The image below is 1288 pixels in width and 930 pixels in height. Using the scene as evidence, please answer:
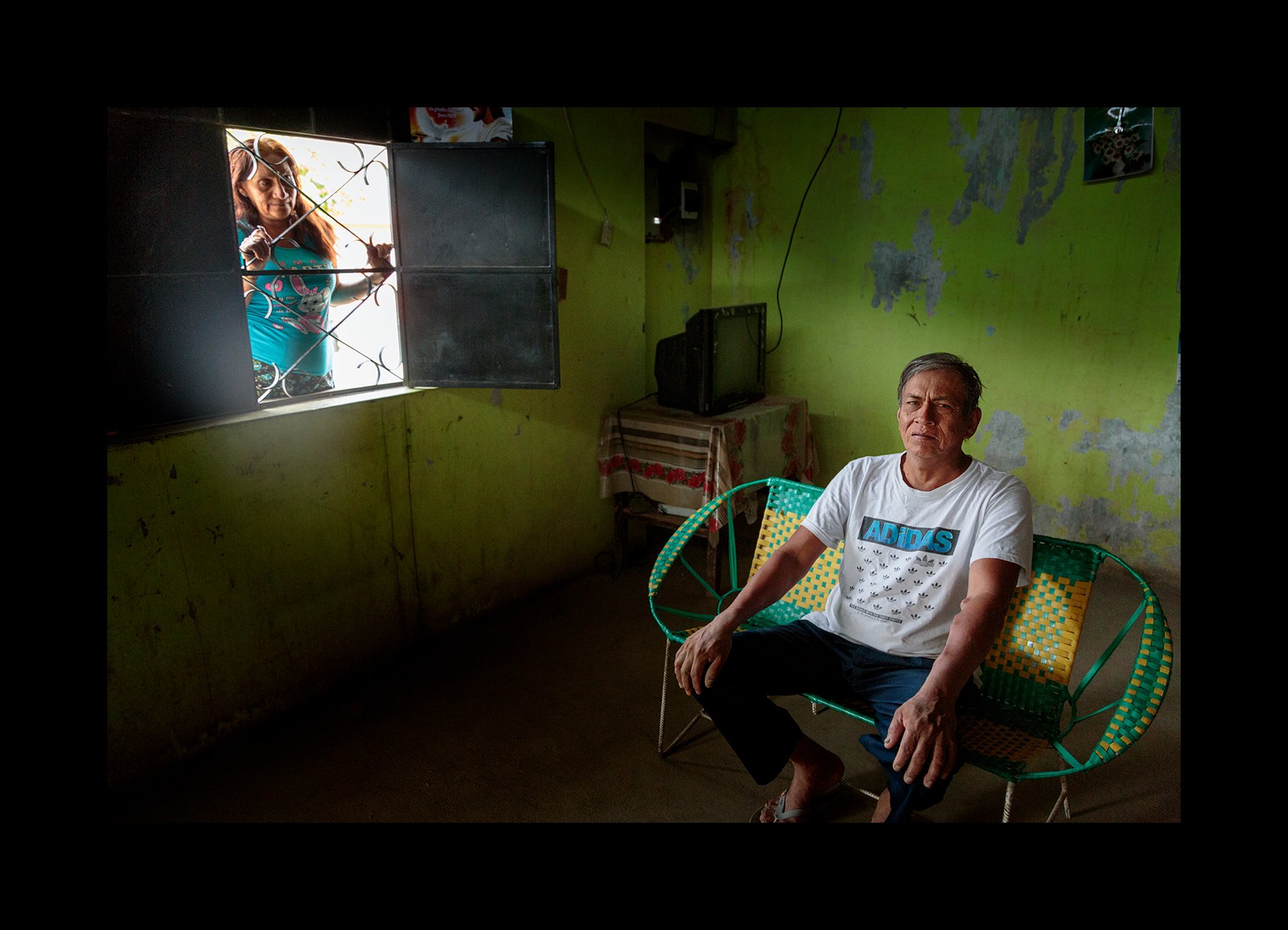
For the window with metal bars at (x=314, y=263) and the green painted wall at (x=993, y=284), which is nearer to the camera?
the window with metal bars at (x=314, y=263)

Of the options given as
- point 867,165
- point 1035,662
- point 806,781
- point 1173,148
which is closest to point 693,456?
point 806,781

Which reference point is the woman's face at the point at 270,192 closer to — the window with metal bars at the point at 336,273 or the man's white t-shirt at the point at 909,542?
the window with metal bars at the point at 336,273

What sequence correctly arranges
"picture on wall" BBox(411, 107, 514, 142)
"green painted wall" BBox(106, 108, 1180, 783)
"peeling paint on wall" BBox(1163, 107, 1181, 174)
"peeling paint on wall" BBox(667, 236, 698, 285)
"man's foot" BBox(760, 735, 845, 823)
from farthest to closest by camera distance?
"peeling paint on wall" BBox(667, 236, 698, 285)
"peeling paint on wall" BBox(1163, 107, 1181, 174)
"picture on wall" BBox(411, 107, 514, 142)
"green painted wall" BBox(106, 108, 1180, 783)
"man's foot" BBox(760, 735, 845, 823)

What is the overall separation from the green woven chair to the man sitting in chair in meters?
0.10

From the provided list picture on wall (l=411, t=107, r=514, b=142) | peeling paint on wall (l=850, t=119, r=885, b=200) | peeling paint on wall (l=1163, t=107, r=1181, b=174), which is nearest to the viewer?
picture on wall (l=411, t=107, r=514, b=142)

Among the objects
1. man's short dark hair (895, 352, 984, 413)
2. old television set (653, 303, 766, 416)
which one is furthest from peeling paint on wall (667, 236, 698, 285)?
man's short dark hair (895, 352, 984, 413)

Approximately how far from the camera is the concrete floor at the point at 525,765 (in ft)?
6.47

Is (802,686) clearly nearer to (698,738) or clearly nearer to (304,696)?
(698,738)

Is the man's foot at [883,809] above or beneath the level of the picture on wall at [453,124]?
beneath

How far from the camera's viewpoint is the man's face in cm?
171

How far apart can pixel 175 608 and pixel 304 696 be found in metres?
0.55

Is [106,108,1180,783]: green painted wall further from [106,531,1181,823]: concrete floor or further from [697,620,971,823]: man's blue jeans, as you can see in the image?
[697,620,971,823]: man's blue jeans

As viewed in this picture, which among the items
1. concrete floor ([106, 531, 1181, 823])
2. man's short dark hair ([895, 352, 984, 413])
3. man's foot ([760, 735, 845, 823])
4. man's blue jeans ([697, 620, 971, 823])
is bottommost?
concrete floor ([106, 531, 1181, 823])

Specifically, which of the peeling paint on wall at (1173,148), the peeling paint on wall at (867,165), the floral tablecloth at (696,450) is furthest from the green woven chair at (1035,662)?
the peeling paint on wall at (867,165)
